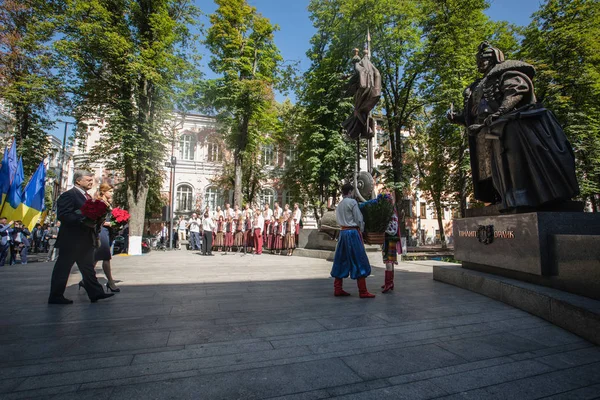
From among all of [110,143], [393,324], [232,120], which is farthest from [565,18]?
[110,143]

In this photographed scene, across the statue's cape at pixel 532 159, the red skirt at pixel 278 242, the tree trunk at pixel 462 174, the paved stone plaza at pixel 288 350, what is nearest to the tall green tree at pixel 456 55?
the tree trunk at pixel 462 174

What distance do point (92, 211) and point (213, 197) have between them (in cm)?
3213

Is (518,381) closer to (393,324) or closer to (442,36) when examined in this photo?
(393,324)

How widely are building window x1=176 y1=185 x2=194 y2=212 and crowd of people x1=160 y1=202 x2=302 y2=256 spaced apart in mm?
18211

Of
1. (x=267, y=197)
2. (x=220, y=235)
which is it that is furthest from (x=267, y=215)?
(x=267, y=197)

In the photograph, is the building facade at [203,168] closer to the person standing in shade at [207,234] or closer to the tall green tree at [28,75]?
the tall green tree at [28,75]

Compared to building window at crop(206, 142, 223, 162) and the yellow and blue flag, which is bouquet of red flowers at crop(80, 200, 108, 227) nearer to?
the yellow and blue flag

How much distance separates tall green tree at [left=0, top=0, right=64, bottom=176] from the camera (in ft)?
54.4

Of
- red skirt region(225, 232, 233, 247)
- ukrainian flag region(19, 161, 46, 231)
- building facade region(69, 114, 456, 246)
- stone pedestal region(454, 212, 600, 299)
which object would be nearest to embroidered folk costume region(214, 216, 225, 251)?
red skirt region(225, 232, 233, 247)

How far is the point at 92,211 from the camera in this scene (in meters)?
4.70

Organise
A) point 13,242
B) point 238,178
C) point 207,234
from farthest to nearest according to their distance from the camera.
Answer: point 238,178, point 207,234, point 13,242

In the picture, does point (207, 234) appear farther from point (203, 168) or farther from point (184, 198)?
point (203, 168)

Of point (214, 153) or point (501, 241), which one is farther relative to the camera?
point (214, 153)

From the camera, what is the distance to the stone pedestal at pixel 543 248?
376 centimetres
